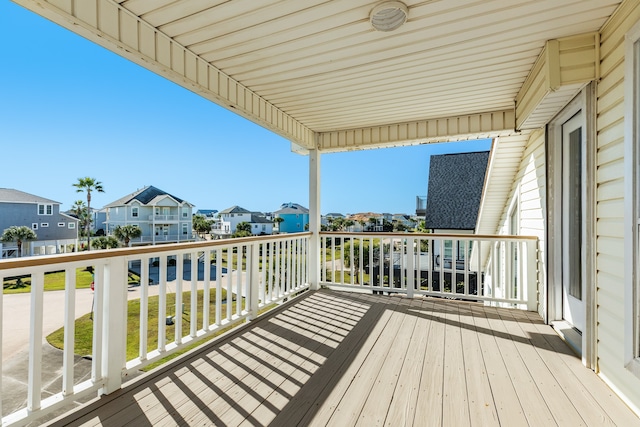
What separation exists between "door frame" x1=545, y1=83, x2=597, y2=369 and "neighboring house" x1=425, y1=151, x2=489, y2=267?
6.63 meters

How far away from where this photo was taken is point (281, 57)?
254 cm

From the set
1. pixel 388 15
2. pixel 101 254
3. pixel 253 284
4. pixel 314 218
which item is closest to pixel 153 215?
pixel 253 284

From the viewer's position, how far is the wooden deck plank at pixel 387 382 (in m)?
1.69

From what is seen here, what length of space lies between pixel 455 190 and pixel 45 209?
1057cm

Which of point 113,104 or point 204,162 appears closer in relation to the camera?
point 113,104

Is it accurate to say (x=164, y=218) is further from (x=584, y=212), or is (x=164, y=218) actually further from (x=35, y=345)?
(x=584, y=212)

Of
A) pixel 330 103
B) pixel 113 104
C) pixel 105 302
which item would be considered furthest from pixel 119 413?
pixel 113 104

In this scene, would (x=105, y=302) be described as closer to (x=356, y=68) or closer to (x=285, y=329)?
(x=285, y=329)

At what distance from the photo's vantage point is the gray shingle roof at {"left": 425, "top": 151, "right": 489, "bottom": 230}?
Result: 382 inches

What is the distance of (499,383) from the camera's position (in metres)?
2.03

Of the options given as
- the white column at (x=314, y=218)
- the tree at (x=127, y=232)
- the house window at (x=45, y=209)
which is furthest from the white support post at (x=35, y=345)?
the white column at (x=314, y=218)

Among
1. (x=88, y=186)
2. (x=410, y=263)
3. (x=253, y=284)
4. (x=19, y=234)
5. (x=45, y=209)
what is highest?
(x=88, y=186)

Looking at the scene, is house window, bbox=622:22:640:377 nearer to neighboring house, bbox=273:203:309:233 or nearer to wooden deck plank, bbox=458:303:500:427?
wooden deck plank, bbox=458:303:500:427

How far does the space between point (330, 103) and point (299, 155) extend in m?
1.63
